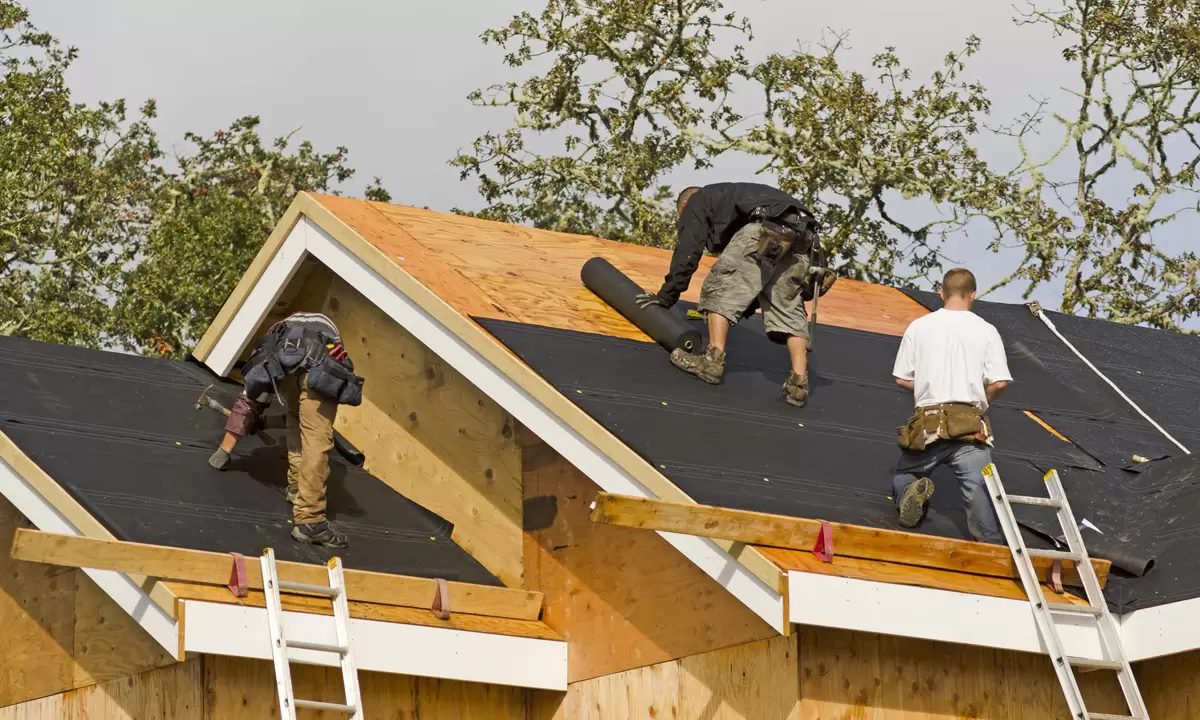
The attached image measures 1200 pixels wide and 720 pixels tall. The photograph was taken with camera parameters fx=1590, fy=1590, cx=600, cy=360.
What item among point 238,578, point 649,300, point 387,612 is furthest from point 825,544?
point 649,300

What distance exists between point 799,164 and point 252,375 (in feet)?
50.9

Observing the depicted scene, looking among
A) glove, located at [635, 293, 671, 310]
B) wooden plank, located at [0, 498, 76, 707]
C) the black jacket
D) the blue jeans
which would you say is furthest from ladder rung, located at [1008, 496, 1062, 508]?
wooden plank, located at [0, 498, 76, 707]

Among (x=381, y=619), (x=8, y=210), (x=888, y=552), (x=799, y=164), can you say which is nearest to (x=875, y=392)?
(x=888, y=552)

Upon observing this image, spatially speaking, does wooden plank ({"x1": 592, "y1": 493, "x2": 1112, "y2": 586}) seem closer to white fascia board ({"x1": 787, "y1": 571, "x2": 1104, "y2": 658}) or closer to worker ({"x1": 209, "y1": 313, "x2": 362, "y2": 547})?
white fascia board ({"x1": 787, "y1": 571, "x2": 1104, "y2": 658})

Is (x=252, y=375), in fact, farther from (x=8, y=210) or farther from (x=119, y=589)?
(x=8, y=210)

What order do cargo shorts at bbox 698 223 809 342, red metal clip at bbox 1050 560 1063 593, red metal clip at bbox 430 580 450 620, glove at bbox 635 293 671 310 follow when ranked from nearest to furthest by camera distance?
red metal clip at bbox 1050 560 1063 593
red metal clip at bbox 430 580 450 620
cargo shorts at bbox 698 223 809 342
glove at bbox 635 293 671 310

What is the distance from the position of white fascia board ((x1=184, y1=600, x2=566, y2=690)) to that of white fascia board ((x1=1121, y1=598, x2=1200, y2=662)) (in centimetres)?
324

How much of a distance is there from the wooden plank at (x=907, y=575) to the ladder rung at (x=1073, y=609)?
82 millimetres

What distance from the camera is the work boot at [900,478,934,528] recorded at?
8.09 metres

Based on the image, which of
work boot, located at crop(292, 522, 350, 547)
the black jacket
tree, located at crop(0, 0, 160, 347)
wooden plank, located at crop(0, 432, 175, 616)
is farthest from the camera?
tree, located at crop(0, 0, 160, 347)

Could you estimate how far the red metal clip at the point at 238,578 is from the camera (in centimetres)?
812

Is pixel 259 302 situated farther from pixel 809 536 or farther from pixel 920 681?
pixel 920 681

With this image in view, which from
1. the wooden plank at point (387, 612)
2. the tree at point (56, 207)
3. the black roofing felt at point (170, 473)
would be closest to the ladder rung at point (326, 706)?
the wooden plank at point (387, 612)

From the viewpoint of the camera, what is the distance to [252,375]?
9375mm
